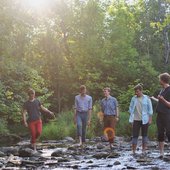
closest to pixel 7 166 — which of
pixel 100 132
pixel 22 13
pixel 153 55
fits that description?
pixel 100 132

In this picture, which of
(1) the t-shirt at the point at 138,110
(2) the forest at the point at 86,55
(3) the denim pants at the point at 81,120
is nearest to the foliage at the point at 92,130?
(3) the denim pants at the point at 81,120

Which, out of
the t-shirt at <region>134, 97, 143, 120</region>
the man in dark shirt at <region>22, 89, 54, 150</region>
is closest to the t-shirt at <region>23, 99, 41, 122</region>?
the man in dark shirt at <region>22, 89, 54, 150</region>

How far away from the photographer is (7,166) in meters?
11.2

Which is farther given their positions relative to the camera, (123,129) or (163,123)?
(123,129)

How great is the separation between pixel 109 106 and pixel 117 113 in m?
0.39

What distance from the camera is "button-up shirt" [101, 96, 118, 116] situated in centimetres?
1573

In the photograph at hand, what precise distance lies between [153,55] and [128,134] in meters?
31.0

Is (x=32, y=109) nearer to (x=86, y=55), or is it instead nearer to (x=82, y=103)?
(x=82, y=103)

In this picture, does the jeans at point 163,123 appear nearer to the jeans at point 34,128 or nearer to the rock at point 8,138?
the jeans at point 34,128

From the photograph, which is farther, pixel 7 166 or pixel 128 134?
pixel 128 134

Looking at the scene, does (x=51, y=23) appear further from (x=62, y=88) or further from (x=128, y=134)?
(x=128, y=134)

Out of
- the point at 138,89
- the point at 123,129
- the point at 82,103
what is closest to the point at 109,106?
the point at 82,103

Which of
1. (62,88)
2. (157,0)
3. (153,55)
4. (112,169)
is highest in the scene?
(157,0)

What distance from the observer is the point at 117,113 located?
52.0 feet
